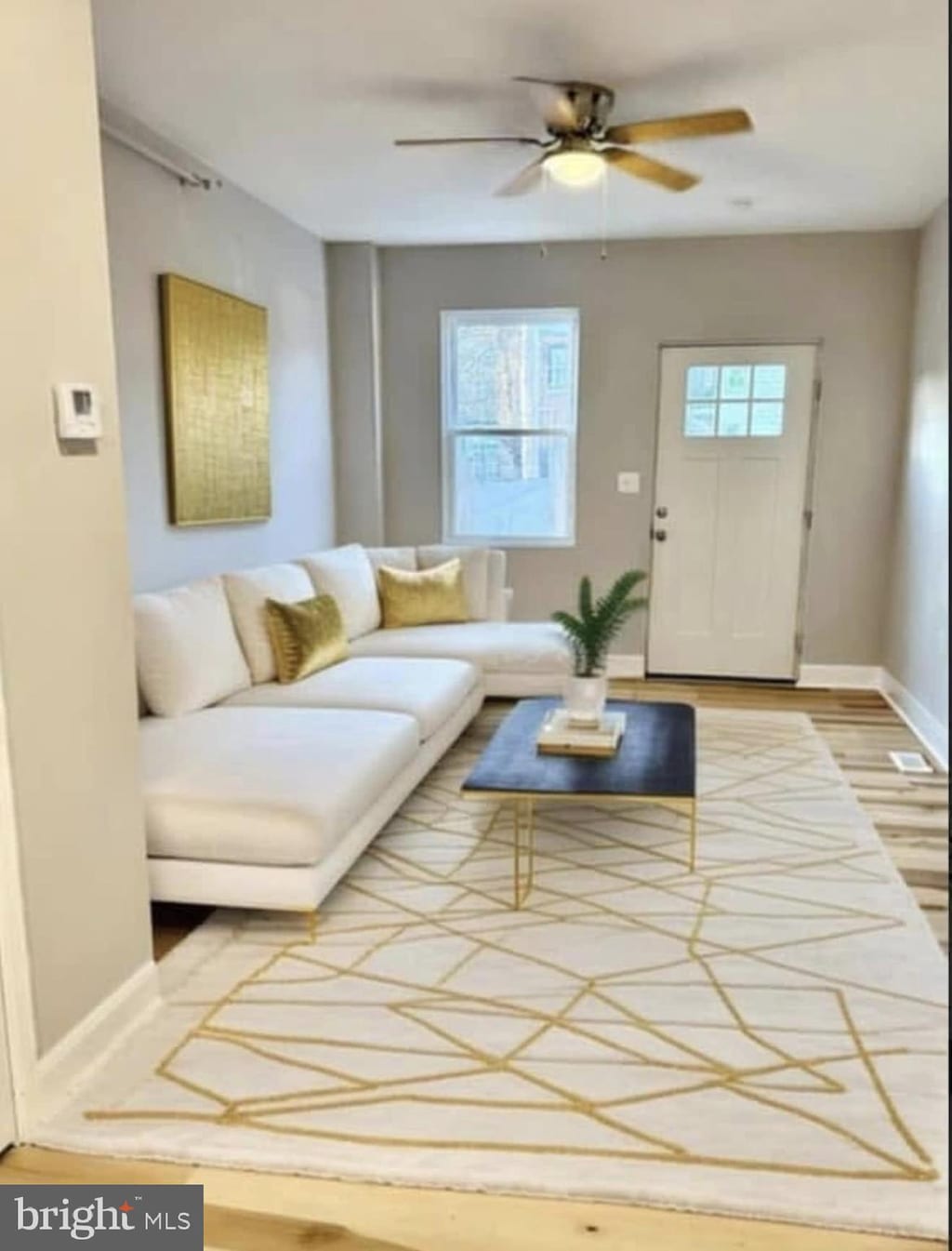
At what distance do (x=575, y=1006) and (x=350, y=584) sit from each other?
2.85m

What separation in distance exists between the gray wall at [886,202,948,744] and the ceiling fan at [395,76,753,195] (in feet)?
6.20

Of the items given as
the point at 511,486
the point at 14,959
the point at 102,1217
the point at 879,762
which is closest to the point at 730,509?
the point at 511,486

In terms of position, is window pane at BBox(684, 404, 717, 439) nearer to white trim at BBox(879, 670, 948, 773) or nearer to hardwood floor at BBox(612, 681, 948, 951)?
hardwood floor at BBox(612, 681, 948, 951)

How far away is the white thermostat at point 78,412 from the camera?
186 centimetres

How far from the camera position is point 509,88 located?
3205 millimetres

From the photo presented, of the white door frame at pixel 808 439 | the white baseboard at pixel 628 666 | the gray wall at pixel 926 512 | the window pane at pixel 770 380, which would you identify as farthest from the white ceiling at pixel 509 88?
the white baseboard at pixel 628 666

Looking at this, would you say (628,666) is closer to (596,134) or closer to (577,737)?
(577,737)

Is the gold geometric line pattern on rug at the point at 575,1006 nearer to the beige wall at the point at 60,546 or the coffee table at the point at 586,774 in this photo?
the coffee table at the point at 586,774

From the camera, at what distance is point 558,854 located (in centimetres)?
312

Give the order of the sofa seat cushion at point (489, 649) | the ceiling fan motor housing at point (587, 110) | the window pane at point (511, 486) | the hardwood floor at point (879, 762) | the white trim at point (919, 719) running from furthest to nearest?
the window pane at point (511, 486), the sofa seat cushion at point (489, 649), the white trim at point (919, 719), the ceiling fan motor housing at point (587, 110), the hardwood floor at point (879, 762)

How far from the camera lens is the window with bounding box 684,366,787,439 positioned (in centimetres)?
549

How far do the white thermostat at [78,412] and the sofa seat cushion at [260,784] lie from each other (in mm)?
1027

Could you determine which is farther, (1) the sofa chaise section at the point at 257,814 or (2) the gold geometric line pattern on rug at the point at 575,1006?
(1) the sofa chaise section at the point at 257,814

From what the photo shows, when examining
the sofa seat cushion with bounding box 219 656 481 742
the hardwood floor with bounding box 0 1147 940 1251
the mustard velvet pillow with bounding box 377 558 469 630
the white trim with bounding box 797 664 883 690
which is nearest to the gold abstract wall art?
the mustard velvet pillow with bounding box 377 558 469 630
